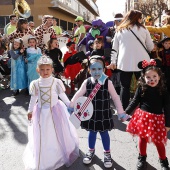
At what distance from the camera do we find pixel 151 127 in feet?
8.99

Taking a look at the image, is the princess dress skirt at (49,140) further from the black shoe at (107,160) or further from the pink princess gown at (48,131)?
the black shoe at (107,160)

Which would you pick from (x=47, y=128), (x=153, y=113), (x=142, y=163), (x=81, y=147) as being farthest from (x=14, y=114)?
(x=153, y=113)

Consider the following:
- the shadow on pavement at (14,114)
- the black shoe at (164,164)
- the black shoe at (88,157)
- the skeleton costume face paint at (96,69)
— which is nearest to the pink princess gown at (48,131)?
the black shoe at (88,157)

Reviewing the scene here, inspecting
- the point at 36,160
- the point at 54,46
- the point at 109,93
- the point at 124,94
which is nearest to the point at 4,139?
the point at 36,160

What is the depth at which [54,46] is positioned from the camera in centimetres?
609

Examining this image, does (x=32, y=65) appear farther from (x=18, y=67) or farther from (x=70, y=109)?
(x=70, y=109)

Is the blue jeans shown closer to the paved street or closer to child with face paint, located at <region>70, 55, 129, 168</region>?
child with face paint, located at <region>70, 55, 129, 168</region>

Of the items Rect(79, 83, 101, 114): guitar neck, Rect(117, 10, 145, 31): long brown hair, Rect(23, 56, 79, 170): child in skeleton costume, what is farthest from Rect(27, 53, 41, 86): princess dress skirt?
Rect(79, 83, 101, 114): guitar neck

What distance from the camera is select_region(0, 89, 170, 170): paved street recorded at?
3.02 metres

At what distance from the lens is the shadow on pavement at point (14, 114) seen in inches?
155

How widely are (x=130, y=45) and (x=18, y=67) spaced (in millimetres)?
3097

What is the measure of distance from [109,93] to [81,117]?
0.46 m

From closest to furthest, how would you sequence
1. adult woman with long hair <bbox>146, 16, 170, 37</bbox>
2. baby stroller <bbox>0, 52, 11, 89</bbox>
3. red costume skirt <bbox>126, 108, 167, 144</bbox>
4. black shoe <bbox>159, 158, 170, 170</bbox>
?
red costume skirt <bbox>126, 108, 167, 144</bbox>
black shoe <bbox>159, 158, 170, 170</bbox>
adult woman with long hair <bbox>146, 16, 170, 37</bbox>
baby stroller <bbox>0, 52, 11, 89</bbox>

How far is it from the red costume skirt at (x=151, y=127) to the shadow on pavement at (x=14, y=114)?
5.71 feet
